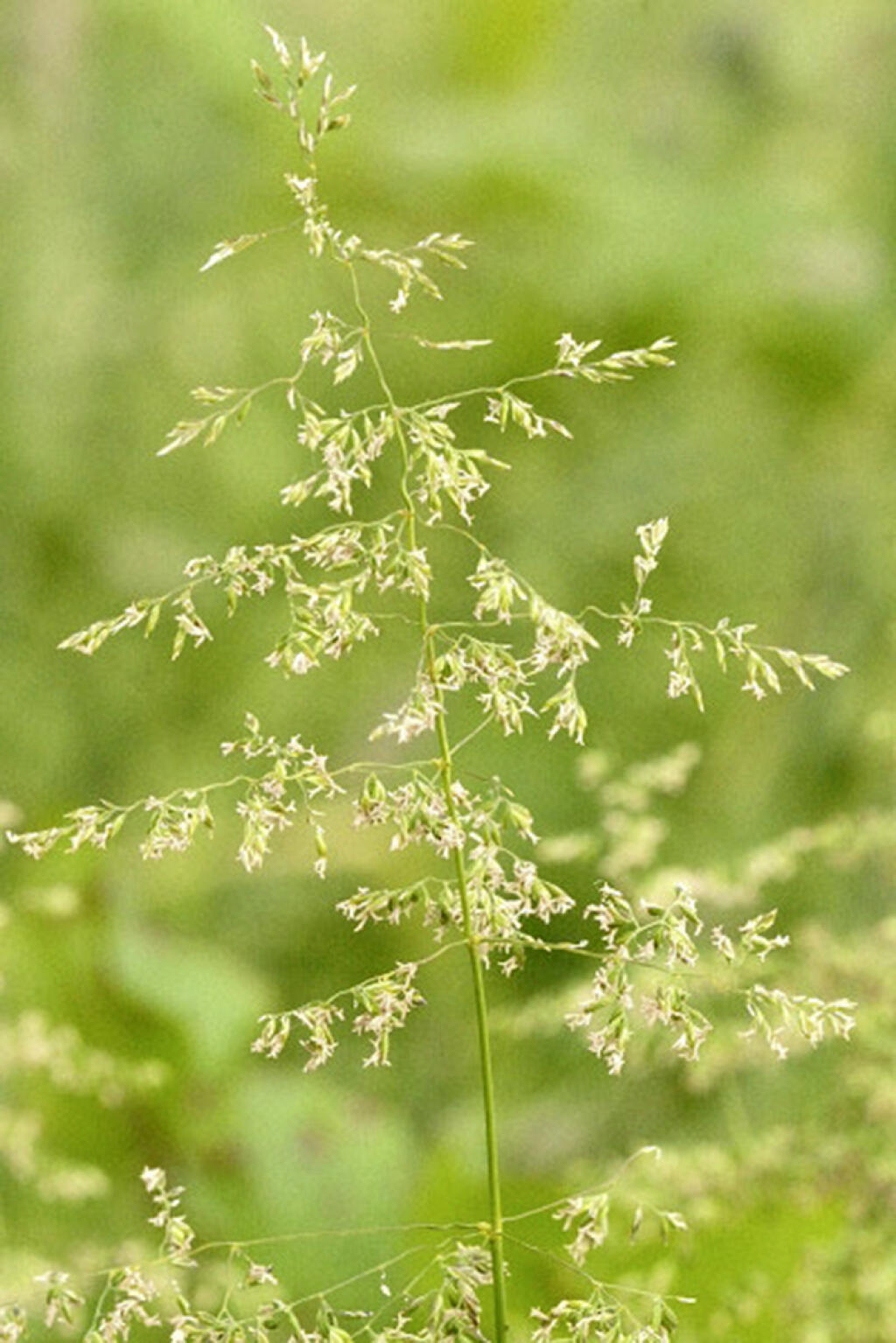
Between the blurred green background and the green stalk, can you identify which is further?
the blurred green background

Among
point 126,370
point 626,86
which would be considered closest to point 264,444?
point 126,370

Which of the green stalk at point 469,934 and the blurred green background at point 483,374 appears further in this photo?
the blurred green background at point 483,374

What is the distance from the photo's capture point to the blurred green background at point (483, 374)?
→ 1816mm

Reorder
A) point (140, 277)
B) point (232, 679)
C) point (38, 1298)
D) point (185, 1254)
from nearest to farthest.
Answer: point (185, 1254)
point (38, 1298)
point (232, 679)
point (140, 277)

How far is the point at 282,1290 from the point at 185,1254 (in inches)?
26.5

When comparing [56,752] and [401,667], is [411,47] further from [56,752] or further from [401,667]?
[56,752]

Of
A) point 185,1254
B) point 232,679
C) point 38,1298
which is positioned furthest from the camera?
point 232,679

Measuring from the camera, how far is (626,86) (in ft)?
6.79

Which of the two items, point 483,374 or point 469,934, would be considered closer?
point 469,934

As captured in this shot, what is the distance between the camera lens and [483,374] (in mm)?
1817

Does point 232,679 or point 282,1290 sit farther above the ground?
point 232,679

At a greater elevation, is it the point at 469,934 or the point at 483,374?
the point at 483,374

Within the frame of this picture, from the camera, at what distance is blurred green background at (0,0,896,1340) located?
182cm

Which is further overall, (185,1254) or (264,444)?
(264,444)
